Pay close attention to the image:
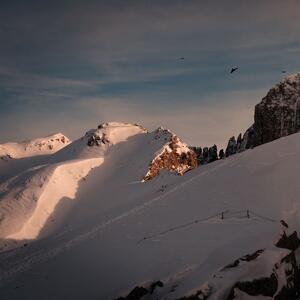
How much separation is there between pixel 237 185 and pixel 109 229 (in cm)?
733

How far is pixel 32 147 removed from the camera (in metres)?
67.4

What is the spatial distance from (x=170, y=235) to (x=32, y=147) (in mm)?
51998

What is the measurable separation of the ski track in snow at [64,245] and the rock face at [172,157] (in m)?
12.0

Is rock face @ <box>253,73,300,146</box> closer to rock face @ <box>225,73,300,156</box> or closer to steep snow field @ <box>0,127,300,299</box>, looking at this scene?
rock face @ <box>225,73,300,156</box>

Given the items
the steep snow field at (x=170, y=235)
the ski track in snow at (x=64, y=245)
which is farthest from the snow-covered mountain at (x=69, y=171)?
the ski track in snow at (x=64, y=245)

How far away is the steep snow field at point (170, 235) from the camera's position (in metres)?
15.8

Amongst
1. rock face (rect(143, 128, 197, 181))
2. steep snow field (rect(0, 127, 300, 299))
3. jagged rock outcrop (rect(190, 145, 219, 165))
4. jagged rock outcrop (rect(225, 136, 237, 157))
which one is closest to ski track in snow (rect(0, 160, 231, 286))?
steep snow field (rect(0, 127, 300, 299))

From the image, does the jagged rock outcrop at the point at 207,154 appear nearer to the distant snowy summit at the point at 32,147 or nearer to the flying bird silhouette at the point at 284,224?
the distant snowy summit at the point at 32,147

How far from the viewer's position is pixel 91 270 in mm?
18531

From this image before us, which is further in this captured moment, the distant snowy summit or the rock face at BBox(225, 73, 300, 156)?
the distant snowy summit

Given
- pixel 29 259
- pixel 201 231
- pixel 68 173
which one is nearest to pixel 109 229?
pixel 29 259

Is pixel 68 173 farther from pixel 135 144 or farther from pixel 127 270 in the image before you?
pixel 127 270

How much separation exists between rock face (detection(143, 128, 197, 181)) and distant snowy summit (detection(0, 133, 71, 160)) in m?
26.2

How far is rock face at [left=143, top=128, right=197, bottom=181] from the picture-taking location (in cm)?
4041
